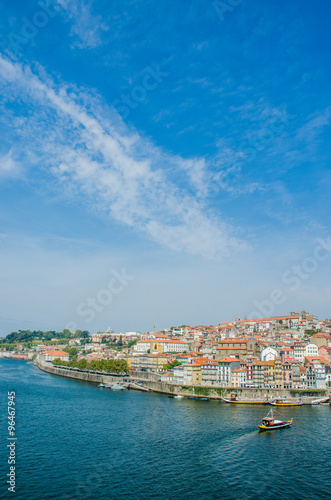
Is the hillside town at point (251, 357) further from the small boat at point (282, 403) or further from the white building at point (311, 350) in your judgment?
the small boat at point (282, 403)

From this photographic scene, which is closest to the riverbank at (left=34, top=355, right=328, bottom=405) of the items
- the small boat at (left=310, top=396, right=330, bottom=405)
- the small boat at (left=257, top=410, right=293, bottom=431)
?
the small boat at (left=310, top=396, right=330, bottom=405)

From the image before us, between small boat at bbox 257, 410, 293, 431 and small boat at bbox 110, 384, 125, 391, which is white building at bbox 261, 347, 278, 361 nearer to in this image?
small boat at bbox 110, 384, 125, 391

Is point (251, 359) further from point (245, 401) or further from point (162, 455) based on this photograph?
point (162, 455)

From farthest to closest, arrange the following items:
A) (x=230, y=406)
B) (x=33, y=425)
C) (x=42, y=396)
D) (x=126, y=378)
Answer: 1. (x=126, y=378)
2. (x=42, y=396)
3. (x=230, y=406)
4. (x=33, y=425)

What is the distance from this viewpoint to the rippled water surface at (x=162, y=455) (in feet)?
58.0

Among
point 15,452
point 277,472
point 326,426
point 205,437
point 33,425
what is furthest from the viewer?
point 326,426

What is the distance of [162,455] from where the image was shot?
74.7 ft

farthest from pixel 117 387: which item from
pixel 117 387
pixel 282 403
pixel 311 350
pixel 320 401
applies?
pixel 311 350

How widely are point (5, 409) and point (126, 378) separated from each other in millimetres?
32904

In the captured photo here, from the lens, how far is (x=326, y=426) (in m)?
32.7

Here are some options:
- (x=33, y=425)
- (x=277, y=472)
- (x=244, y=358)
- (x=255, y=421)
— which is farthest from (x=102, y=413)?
(x=244, y=358)

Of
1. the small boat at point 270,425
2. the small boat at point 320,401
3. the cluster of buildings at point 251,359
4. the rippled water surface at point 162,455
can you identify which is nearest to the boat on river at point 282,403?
the small boat at point 320,401

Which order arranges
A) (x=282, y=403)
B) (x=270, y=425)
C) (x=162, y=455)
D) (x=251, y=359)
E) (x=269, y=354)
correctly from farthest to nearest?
1. (x=269, y=354)
2. (x=251, y=359)
3. (x=282, y=403)
4. (x=270, y=425)
5. (x=162, y=455)

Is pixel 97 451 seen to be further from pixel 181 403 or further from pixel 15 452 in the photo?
pixel 181 403
